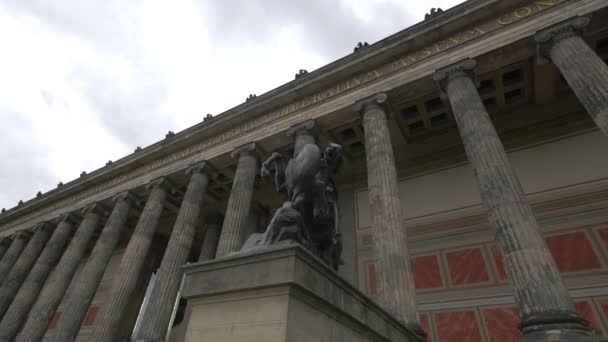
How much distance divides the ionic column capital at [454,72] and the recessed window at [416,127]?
11.7ft

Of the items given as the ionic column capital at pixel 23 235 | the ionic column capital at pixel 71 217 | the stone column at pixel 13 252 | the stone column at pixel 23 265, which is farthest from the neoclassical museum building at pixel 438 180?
the ionic column capital at pixel 23 235

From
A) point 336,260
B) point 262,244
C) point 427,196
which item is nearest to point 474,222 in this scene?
point 427,196

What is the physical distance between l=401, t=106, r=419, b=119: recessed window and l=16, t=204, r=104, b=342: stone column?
1659 cm

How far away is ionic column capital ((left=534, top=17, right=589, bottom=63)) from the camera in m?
9.19

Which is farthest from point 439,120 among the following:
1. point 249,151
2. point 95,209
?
point 95,209

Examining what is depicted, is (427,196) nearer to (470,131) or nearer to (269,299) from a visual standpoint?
(470,131)

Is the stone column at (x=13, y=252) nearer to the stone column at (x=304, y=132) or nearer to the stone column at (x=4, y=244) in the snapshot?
the stone column at (x=4, y=244)

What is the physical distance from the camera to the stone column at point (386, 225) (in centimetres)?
761

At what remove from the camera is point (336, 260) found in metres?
4.46

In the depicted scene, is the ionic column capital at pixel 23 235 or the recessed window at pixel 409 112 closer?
the recessed window at pixel 409 112

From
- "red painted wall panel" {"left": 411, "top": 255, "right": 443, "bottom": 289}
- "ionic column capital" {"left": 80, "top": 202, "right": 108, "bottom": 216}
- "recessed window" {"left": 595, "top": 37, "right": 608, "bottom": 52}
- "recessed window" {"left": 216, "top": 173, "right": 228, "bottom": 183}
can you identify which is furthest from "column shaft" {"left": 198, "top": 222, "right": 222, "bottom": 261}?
"recessed window" {"left": 595, "top": 37, "right": 608, "bottom": 52}

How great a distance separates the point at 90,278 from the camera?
49.0 feet

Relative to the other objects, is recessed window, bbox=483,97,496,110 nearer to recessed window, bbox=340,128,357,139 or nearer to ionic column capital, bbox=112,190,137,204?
recessed window, bbox=340,128,357,139

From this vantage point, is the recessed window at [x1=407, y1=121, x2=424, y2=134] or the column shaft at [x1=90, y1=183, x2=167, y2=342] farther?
the recessed window at [x1=407, y1=121, x2=424, y2=134]
